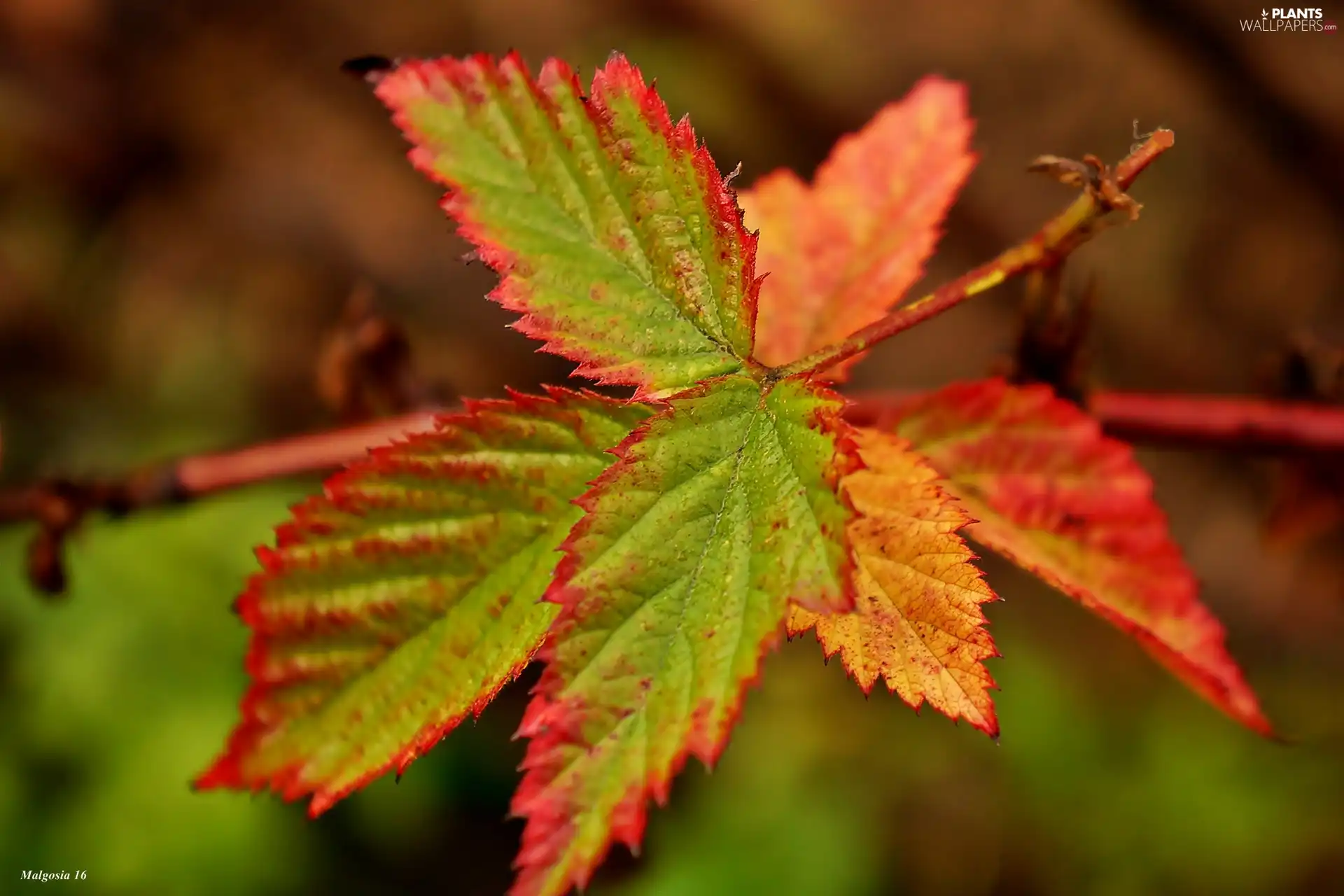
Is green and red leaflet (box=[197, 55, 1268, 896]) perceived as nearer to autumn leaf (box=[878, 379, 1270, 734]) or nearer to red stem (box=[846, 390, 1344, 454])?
autumn leaf (box=[878, 379, 1270, 734])

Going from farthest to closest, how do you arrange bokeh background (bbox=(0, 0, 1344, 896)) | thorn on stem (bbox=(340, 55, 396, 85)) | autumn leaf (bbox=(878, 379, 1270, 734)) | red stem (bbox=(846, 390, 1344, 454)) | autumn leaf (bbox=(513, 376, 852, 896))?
bokeh background (bbox=(0, 0, 1344, 896)) → red stem (bbox=(846, 390, 1344, 454)) → autumn leaf (bbox=(878, 379, 1270, 734)) → thorn on stem (bbox=(340, 55, 396, 85)) → autumn leaf (bbox=(513, 376, 852, 896))

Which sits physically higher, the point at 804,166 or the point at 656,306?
the point at 804,166

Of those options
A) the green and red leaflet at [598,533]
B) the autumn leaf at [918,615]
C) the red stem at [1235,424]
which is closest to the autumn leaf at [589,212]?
the green and red leaflet at [598,533]

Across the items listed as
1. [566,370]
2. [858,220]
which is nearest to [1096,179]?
[858,220]

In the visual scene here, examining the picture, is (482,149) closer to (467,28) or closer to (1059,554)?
(1059,554)

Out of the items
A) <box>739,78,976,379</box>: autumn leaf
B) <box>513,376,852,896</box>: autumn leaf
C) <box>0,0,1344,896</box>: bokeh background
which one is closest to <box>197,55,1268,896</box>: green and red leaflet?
<box>513,376,852,896</box>: autumn leaf

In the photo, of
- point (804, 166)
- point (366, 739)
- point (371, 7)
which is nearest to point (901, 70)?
point (804, 166)
